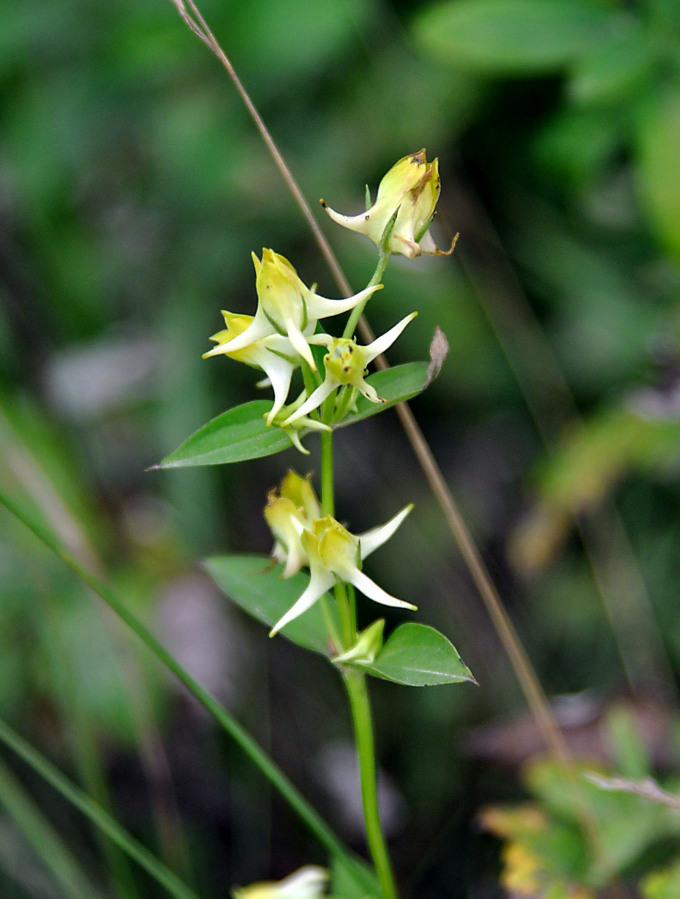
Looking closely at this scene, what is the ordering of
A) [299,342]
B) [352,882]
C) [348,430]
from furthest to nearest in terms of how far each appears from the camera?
[348,430] → [352,882] → [299,342]

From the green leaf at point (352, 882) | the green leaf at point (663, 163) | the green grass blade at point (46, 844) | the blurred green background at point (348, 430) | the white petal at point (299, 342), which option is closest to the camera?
the white petal at point (299, 342)

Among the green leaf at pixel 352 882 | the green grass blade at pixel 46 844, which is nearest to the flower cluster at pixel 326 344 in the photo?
the green leaf at pixel 352 882

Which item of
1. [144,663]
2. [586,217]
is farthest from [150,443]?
[586,217]

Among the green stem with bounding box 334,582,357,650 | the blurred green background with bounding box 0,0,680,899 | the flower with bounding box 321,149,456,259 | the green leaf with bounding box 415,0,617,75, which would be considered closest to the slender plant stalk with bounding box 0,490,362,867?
the green stem with bounding box 334,582,357,650

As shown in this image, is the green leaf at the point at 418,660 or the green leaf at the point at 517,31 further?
the green leaf at the point at 517,31

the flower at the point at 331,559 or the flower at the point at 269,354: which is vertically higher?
the flower at the point at 269,354

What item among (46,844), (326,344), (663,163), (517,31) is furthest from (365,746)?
(517,31)

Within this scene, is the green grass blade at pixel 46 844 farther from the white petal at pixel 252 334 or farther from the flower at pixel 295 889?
the white petal at pixel 252 334

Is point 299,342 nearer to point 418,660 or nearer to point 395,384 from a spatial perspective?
point 395,384
